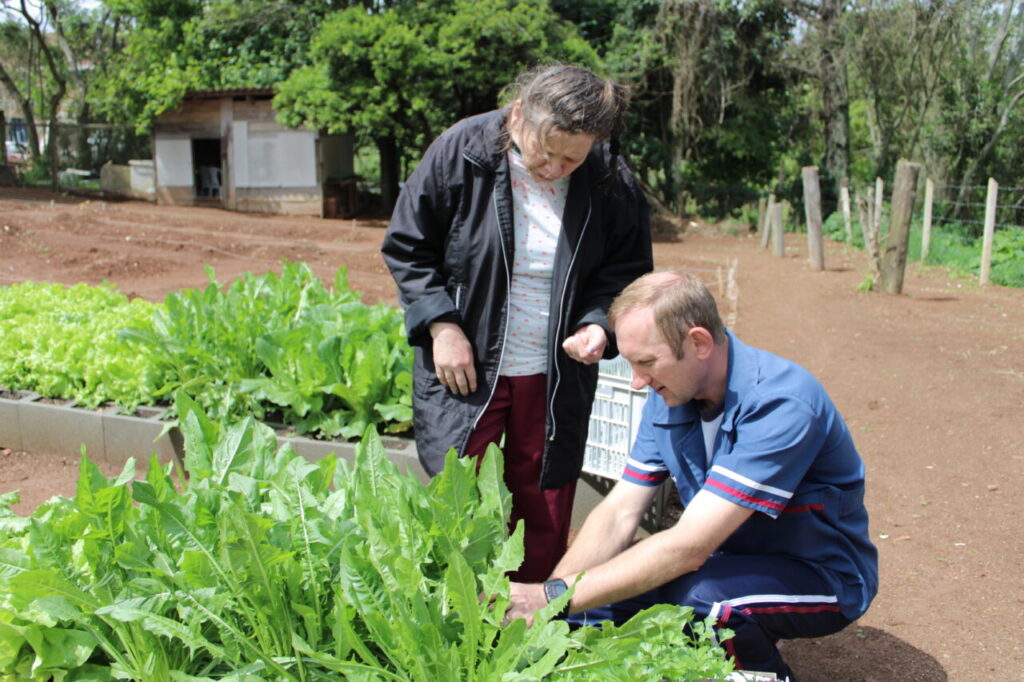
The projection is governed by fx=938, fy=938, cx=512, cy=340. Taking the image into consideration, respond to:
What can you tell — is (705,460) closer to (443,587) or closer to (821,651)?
(443,587)

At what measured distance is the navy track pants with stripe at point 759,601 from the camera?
89.6 inches

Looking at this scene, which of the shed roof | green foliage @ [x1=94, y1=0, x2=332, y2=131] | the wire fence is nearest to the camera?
the wire fence

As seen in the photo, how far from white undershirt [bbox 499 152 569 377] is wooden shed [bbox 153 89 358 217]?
1983cm

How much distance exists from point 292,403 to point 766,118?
21.2 metres

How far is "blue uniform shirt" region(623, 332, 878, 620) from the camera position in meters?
2.15

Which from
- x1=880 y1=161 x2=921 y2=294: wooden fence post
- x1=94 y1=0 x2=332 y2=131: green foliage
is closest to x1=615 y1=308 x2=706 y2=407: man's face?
x1=880 y1=161 x2=921 y2=294: wooden fence post

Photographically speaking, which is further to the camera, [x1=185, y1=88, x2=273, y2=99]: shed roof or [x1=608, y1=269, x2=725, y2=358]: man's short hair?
[x1=185, y1=88, x2=273, y2=99]: shed roof

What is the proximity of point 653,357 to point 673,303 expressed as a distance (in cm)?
14

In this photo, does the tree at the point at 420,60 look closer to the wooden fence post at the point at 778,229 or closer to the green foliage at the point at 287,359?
the wooden fence post at the point at 778,229

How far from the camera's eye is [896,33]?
20797mm

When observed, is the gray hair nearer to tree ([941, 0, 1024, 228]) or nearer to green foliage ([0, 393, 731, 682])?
green foliage ([0, 393, 731, 682])

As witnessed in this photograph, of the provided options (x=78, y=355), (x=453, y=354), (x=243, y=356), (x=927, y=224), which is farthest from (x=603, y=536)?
(x=927, y=224)

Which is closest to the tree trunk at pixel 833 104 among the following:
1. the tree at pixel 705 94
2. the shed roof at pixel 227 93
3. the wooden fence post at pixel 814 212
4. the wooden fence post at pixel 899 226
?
the tree at pixel 705 94

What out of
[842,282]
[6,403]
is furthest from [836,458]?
[842,282]
